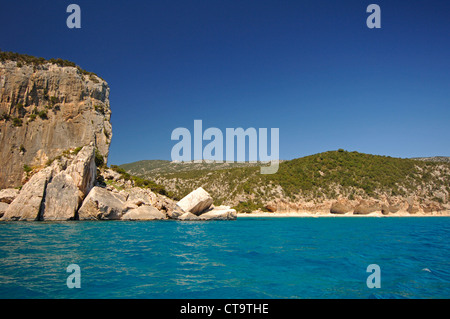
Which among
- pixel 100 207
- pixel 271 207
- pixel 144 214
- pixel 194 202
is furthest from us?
pixel 271 207

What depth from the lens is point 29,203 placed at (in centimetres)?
3048

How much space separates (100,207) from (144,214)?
6.70 m

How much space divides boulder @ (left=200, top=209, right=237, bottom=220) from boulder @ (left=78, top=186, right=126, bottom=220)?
1465 cm

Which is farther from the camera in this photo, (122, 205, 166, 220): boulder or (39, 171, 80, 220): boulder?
(122, 205, 166, 220): boulder

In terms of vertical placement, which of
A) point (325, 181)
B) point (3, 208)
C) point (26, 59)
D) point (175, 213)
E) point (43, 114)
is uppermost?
point (26, 59)

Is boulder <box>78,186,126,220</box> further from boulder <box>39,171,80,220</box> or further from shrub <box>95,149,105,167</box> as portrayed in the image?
shrub <box>95,149,105,167</box>

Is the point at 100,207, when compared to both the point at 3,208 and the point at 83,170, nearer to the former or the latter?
the point at 83,170

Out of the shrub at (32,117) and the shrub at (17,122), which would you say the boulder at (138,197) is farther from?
the shrub at (17,122)

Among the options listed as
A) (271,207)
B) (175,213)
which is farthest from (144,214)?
(271,207)

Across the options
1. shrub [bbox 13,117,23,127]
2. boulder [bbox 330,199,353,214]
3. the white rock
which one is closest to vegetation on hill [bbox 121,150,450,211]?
boulder [bbox 330,199,353,214]

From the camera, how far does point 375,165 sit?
81500 millimetres

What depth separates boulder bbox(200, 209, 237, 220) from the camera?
1833 inches

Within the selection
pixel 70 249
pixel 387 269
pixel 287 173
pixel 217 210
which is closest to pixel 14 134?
pixel 217 210

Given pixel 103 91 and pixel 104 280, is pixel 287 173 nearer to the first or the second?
pixel 103 91
